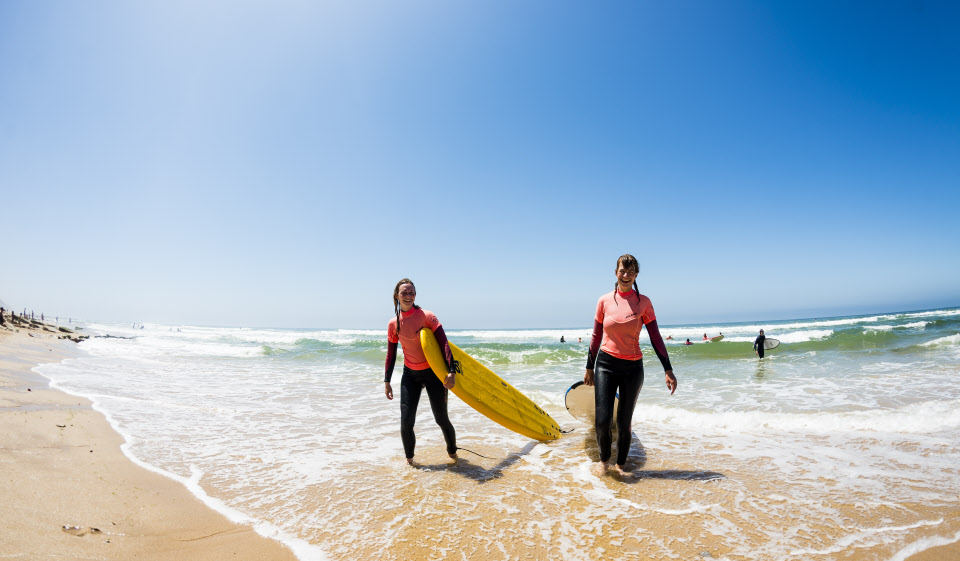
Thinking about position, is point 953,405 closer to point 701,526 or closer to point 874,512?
point 874,512

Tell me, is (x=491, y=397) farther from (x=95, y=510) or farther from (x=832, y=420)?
(x=832, y=420)

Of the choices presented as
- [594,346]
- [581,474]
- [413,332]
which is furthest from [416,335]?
[581,474]

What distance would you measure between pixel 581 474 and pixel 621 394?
0.89 m

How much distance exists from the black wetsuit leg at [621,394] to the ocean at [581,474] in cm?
33

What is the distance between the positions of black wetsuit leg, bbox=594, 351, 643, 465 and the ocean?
0.33 metres

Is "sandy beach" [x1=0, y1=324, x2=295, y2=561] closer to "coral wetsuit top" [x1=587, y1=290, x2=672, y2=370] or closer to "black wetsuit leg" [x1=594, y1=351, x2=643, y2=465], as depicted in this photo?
"black wetsuit leg" [x1=594, y1=351, x2=643, y2=465]

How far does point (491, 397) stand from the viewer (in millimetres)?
5051

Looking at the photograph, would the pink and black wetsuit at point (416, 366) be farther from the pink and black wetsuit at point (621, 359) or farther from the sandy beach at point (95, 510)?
the sandy beach at point (95, 510)

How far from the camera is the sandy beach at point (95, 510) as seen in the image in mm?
2576

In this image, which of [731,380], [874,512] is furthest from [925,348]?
[874,512]

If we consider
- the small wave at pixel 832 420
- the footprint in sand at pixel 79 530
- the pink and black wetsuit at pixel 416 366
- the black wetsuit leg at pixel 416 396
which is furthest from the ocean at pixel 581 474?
the footprint in sand at pixel 79 530

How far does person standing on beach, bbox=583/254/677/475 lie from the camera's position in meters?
3.93

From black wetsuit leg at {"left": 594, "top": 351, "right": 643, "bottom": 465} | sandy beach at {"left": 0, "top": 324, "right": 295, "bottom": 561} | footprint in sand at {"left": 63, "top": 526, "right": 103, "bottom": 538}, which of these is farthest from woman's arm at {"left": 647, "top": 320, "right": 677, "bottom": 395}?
footprint in sand at {"left": 63, "top": 526, "right": 103, "bottom": 538}

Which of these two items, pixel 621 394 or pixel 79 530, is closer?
pixel 79 530
